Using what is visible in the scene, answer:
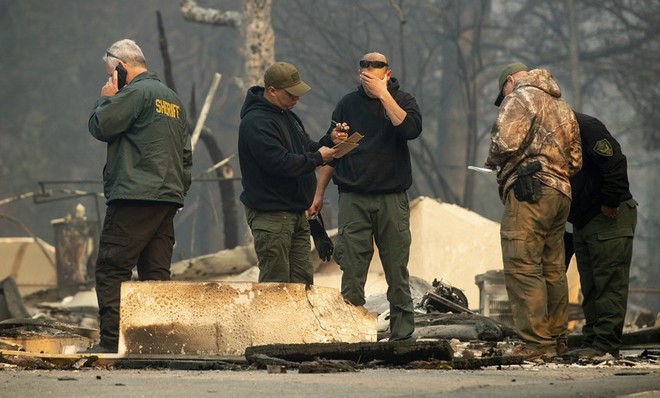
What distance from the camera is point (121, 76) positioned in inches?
390

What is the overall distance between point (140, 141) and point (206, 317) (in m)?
1.37

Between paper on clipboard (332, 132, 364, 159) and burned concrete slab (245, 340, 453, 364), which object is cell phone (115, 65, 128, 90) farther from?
burned concrete slab (245, 340, 453, 364)

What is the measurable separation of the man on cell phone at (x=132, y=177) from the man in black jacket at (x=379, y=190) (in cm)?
112

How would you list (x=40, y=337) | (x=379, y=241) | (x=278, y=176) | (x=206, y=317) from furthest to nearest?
(x=40, y=337) < (x=379, y=241) < (x=278, y=176) < (x=206, y=317)

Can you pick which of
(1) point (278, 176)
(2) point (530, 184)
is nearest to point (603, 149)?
(2) point (530, 184)

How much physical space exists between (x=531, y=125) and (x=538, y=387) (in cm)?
293

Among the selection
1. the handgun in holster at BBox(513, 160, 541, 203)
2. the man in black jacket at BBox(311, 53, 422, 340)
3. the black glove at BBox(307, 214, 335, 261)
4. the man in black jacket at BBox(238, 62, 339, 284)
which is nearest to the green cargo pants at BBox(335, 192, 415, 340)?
the man in black jacket at BBox(311, 53, 422, 340)

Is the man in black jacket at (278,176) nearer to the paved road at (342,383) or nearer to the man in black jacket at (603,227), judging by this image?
the man in black jacket at (603,227)

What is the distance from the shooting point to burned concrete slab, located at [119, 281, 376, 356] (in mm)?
8945

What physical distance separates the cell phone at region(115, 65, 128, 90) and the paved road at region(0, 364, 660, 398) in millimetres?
2457

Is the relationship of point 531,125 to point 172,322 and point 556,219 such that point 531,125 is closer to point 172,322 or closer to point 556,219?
point 556,219

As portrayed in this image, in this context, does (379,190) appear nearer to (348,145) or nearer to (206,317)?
(348,145)

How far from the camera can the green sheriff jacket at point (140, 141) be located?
31.3ft

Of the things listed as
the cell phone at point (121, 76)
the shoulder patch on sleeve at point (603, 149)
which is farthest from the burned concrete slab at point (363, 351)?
the cell phone at point (121, 76)
